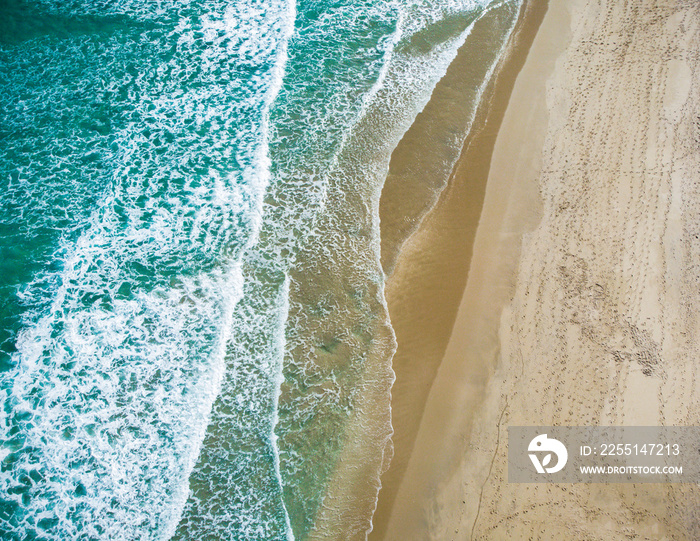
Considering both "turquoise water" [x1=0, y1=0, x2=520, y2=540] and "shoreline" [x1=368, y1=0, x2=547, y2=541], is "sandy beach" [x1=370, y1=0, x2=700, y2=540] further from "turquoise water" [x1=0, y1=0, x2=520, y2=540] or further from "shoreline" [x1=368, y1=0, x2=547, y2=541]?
"turquoise water" [x1=0, y1=0, x2=520, y2=540]

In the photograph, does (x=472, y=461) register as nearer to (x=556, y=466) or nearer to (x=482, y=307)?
(x=556, y=466)

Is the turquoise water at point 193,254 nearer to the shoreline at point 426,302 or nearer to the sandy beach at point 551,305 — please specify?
the shoreline at point 426,302

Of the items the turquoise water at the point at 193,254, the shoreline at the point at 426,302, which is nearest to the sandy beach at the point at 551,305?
the shoreline at the point at 426,302

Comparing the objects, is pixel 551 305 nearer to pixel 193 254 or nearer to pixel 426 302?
pixel 426 302

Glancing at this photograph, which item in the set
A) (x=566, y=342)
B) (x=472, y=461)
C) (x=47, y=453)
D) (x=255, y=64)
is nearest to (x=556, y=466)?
(x=472, y=461)

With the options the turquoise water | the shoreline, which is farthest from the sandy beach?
the turquoise water
